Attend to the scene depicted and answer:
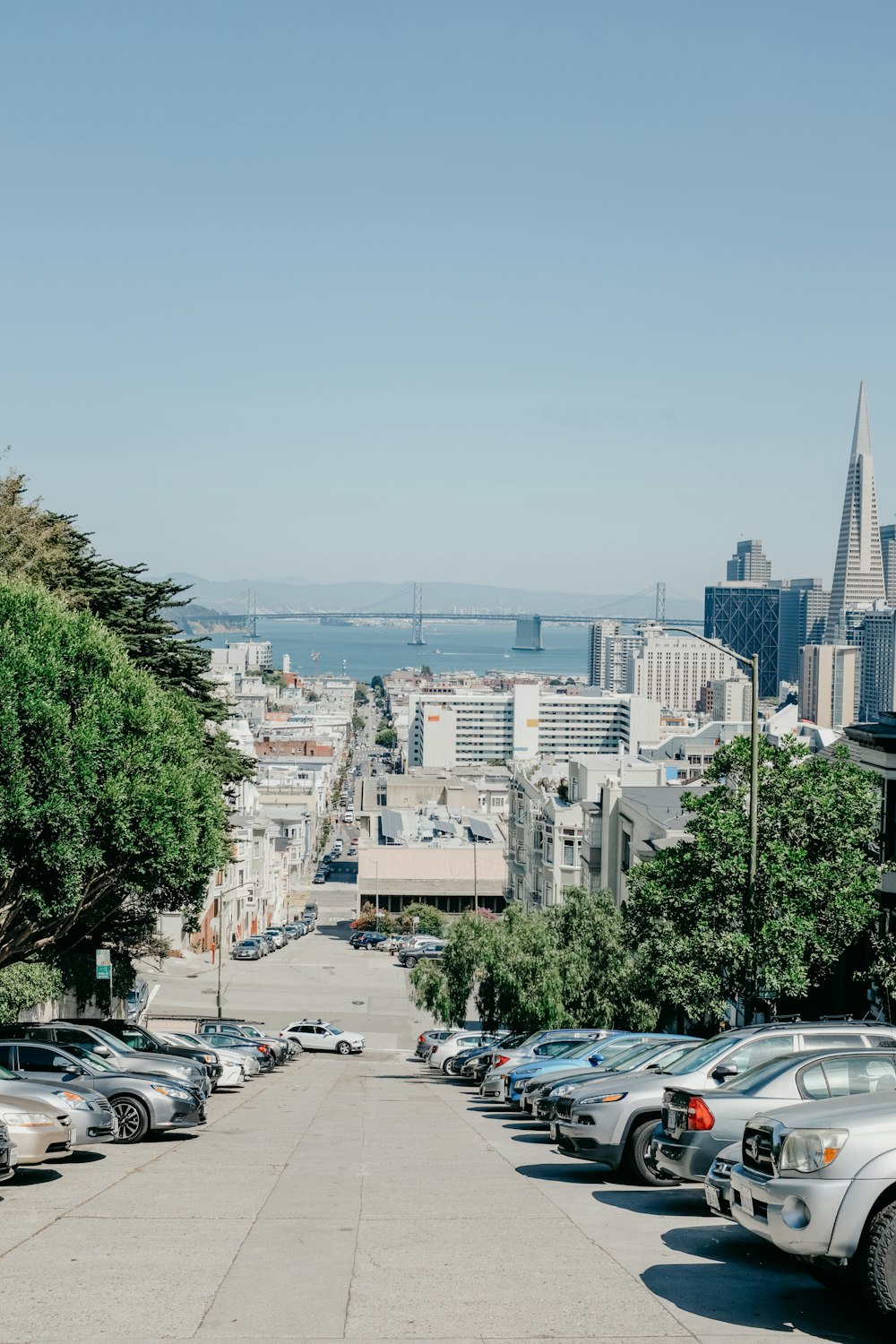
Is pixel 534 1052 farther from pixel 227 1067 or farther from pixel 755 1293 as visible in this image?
pixel 755 1293

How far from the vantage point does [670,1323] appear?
28.3 ft

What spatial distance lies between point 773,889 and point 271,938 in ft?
268

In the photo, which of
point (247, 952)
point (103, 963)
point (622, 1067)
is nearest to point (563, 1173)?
point (622, 1067)

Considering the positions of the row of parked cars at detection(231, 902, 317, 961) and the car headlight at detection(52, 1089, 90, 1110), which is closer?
the car headlight at detection(52, 1089, 90, 1110)

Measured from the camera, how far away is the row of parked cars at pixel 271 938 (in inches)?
3644

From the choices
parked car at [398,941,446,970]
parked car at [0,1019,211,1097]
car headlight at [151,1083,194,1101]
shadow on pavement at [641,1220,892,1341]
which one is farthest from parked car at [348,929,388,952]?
shadow on pavement at [641,1220,892,1341]

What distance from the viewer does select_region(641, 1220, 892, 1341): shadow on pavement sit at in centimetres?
869

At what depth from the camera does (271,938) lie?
4166 inches

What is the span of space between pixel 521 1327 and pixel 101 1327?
251cm

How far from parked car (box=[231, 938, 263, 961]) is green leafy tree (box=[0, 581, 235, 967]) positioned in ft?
215

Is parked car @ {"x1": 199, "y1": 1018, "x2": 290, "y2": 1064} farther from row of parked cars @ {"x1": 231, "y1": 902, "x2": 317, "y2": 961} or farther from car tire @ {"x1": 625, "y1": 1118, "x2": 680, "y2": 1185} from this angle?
row of parked cars @ {"x1": 231, "y1": 902, "x2": 317, "y2": 961}

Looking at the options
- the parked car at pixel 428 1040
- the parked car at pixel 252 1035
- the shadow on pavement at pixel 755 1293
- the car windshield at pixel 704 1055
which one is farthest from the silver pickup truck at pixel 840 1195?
the parked car at pixel 428 1040

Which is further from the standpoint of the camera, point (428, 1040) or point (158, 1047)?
point (428, 1040)

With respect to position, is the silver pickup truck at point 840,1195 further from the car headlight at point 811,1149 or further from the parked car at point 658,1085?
the parked car at point 658,1085
